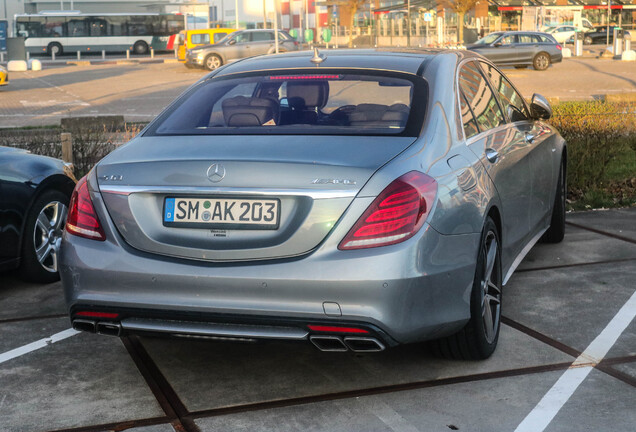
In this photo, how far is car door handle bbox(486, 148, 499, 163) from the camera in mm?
4824

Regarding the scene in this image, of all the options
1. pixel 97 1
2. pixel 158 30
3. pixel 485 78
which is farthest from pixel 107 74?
pixel 97 1

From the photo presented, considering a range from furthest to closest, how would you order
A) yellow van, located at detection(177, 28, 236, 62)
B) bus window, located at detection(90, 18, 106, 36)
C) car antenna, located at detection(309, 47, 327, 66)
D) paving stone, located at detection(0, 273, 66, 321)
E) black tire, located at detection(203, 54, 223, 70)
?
bus window, located at detection(90, 18, 106, 36)
yellow van, located at detection(177, 28, 236, 62)
black tire, located at detection(203, 54, 223, 70)
paving stone, located at detection(0, 273, 66, 321)
car antenna, located at detection(309, 47, 327, 66)

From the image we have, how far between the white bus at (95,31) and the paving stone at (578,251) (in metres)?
56.2

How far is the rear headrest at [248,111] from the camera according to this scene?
457 cm

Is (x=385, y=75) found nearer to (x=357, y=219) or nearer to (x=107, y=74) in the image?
(x=357, y=219)

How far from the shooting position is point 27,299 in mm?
6012

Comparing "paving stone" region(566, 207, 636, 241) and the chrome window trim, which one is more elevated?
the chrome window trim

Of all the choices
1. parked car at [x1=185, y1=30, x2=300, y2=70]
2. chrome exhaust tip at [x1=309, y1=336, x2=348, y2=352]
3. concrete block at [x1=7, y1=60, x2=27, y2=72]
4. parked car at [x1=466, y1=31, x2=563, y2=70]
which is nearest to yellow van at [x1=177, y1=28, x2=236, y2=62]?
parked car at [x1=185, y1=30, x2=300, y2=70]

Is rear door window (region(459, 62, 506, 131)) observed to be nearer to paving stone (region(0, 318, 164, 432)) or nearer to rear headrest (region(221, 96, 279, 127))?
rear headrest (region(221, 96, 279, 127))

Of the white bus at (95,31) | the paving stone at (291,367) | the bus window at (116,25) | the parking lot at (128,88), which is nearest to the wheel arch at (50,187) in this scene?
the paving stone at (291,367)

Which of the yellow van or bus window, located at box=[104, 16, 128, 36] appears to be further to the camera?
bus window, located at box=[104, 16, 128, 36]

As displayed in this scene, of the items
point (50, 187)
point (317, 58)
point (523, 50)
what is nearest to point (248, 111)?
point (317, 58)

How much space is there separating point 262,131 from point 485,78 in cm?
182

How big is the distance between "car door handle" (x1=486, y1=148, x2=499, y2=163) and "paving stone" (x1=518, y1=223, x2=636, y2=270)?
1764 millimetres
